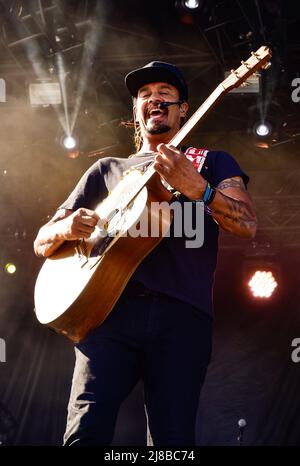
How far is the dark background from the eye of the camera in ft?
21.8

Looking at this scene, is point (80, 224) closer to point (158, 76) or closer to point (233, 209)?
point (233, 209)

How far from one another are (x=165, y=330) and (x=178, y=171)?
2.07 ft

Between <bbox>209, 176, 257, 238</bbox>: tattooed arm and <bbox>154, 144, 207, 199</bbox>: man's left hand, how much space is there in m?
0.12

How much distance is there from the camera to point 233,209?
234 cm

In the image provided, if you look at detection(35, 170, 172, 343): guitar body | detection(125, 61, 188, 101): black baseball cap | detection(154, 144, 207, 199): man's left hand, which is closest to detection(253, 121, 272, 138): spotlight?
detection(125, 61, 188, 101): black baseball cap

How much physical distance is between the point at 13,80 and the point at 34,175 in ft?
6.81

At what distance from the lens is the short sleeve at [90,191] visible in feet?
A: 9.47

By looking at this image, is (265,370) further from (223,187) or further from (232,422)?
(223,187)

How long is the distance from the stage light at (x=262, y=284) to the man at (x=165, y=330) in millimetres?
7931

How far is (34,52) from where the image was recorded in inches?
269
